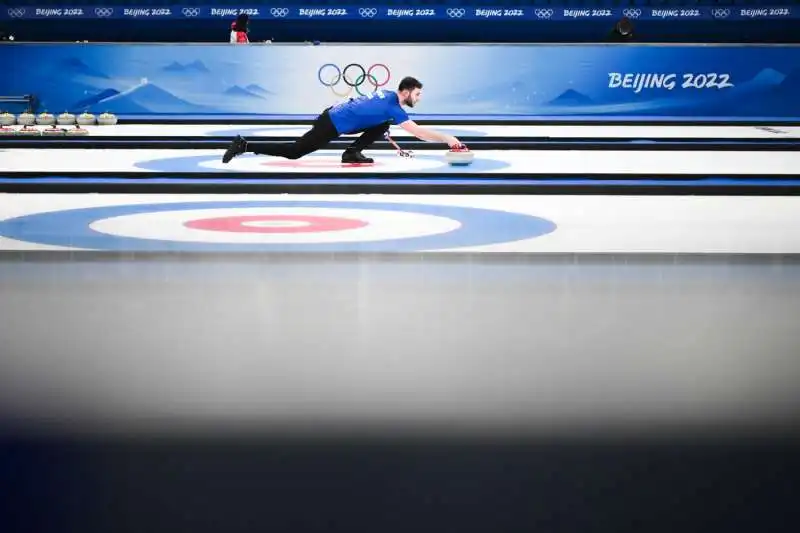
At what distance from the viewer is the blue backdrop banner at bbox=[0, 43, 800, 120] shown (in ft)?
46.6

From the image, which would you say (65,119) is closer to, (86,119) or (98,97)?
(86,119)

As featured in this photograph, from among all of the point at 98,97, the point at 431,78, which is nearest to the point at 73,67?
the point at 98,97

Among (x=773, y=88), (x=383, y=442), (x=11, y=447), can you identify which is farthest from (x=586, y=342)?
(x=773, y=88)

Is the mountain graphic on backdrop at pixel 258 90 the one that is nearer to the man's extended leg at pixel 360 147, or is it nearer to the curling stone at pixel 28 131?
the curling stone at pixel 28 131

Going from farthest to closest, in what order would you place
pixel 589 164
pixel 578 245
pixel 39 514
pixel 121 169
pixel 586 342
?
pixel 589 164
pixel 121 169
pixel 578 245
pixel 586 342
pixel 39 514

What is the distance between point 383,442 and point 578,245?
3.20 meters

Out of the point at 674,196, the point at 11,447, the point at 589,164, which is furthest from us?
the point at 589,164

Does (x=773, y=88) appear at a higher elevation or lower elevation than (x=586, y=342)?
higher

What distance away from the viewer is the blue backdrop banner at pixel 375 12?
18.0 metres

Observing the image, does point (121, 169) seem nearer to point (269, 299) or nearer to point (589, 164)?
point (589, 164)

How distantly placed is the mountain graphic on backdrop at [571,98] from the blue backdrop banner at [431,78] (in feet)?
0.05

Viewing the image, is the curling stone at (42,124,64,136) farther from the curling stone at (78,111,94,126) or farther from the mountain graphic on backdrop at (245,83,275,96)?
the mountain graphic on backdrop at (245,83,275,96)

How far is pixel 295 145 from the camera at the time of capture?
27.9 feet

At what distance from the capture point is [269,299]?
11.3ft
